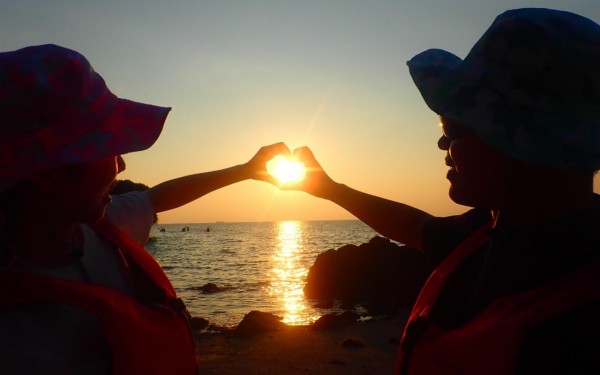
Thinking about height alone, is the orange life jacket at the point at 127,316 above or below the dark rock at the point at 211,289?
above

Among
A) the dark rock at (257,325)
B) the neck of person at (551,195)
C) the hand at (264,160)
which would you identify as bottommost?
the dark rock at (257,325)

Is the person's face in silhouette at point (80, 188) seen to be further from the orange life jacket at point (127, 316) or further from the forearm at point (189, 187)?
the forearm at point (189, 187)

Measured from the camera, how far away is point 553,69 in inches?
72.2

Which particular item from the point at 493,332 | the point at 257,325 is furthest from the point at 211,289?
the point at 493,332

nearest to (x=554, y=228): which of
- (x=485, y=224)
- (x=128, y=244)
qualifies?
(x=485, y=224)

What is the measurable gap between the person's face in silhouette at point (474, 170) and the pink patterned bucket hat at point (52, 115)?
135cm

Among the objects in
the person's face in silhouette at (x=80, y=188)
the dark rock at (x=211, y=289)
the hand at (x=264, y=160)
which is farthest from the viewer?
the dark rock at (x=211, y=289)

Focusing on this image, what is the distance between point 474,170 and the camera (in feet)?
6.81

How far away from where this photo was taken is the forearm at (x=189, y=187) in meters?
3.01

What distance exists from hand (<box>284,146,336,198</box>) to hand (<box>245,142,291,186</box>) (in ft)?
0.34

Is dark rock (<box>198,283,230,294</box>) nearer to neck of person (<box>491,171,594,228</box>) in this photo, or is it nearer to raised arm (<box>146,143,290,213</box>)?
raised arm (<box>146,143,290,213</box>)

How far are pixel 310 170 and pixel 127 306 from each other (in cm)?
174

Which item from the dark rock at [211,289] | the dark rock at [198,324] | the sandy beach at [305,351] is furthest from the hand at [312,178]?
the dark rock at [211,289]

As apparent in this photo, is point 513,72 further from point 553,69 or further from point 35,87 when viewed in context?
point 35,87
